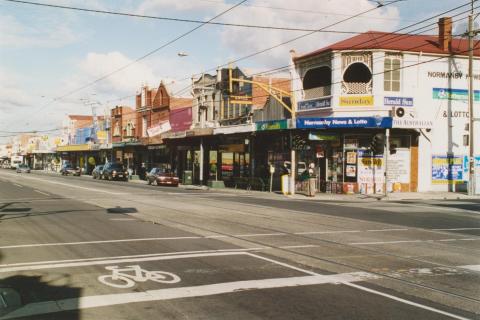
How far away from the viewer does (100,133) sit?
255 ft

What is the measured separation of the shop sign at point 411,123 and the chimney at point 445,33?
601 cm

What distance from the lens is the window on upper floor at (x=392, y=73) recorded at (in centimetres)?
3181

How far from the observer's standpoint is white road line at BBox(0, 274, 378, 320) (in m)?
6.30

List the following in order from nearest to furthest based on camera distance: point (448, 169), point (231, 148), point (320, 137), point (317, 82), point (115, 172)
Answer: point (320, 137) → point (448, 169) → point (317, 82) → point (231, 148) → point (115, 172)

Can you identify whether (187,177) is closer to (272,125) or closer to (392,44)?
(272,125)

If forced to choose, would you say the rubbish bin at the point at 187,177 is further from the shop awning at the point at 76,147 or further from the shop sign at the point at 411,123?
the shop awning at the point at 76,147

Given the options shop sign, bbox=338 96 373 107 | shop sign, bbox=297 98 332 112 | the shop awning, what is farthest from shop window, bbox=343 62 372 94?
the shop awning

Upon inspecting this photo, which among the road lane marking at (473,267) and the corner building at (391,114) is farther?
the corner building at (391,114)

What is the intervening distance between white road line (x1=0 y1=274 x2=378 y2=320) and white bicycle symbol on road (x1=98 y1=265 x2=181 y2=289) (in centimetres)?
57

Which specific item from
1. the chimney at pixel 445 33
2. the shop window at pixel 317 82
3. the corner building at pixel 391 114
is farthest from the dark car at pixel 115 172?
the chimney at pixel 445 33

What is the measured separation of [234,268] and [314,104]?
26114mm

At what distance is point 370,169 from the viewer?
31.8m

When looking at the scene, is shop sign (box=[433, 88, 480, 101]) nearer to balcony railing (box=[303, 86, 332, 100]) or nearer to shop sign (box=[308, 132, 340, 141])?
balcony railing (box=[303, 86, 332, 100])

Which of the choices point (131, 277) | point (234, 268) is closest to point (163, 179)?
point (234, 268)
